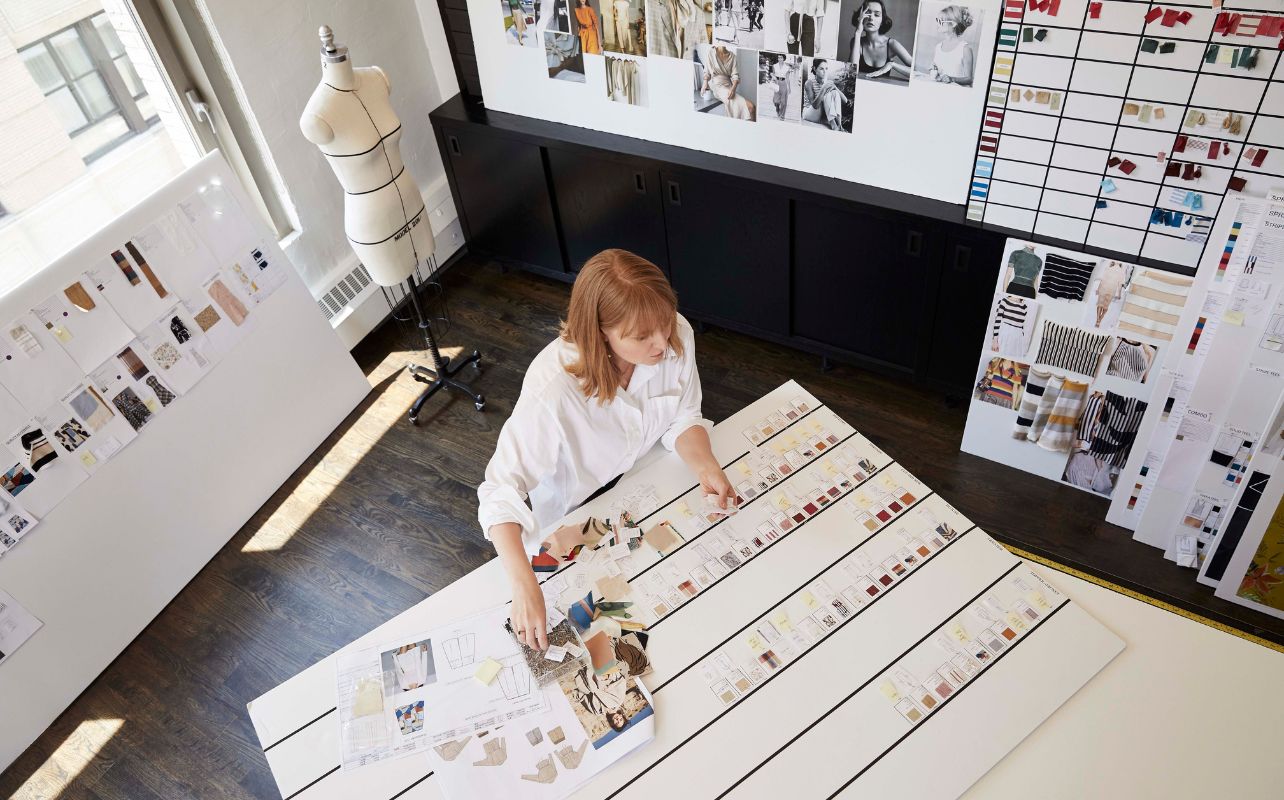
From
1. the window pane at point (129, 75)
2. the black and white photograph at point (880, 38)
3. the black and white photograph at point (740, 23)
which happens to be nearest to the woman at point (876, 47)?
the black and white photograph at point (880, 38)

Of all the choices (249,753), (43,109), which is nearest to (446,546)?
(249,753)

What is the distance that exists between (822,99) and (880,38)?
1.04 feet

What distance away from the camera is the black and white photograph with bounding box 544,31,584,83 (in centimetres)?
379

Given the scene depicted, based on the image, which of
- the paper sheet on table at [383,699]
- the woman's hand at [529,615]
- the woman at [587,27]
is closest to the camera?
the paper sheet on table at [383,699]

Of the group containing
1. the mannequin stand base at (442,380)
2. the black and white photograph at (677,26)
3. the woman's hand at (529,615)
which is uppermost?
the black and white photograph at (677,26)

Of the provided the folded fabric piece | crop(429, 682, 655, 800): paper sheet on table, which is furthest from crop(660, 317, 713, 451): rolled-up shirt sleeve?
the folded fabric piece

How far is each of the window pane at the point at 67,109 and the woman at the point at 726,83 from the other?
7.77 feet

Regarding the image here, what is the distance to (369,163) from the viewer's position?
3330mm

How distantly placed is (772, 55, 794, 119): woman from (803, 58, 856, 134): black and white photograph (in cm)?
7

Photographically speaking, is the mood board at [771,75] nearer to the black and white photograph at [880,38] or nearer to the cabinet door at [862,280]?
the black and white photograph at [880,38]

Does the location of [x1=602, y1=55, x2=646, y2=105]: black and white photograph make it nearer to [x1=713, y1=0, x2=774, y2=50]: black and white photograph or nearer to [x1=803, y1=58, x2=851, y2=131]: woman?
[x1=713, y1=0, x2=774, y2=50]: black and white photograph

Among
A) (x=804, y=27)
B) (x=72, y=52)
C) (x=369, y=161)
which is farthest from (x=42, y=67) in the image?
(x=804, y=27)

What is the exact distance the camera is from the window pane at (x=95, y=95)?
11.2 feet

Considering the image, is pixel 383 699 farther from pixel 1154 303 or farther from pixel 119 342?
pixel 1154 303
